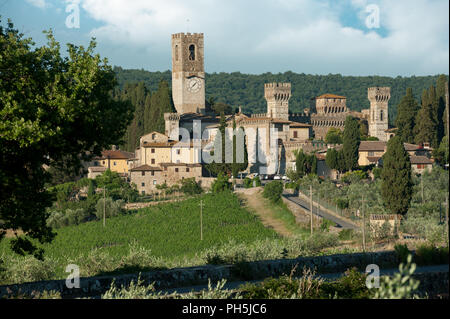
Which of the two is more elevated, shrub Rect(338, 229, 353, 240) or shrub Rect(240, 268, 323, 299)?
shrub Rect(240, 268, 323, 299)

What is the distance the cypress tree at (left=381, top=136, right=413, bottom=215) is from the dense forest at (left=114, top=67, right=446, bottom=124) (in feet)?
314

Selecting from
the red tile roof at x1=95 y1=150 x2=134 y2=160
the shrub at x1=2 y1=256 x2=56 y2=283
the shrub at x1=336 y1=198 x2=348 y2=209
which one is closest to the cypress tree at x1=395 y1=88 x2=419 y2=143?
the red tile roof at x1=95 y1=150 x2=134 y2=160

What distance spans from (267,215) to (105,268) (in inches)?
1338

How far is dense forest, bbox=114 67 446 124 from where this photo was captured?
474ft

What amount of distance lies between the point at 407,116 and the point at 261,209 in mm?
28041

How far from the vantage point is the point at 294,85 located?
511 feet

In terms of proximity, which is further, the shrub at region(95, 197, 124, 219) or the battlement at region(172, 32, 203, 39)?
the battlement at region(172, 32, 203, 39)

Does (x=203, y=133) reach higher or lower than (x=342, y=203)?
higher

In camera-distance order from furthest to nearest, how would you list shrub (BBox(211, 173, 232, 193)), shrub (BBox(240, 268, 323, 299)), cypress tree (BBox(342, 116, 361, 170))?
cypress tree (BBox(342, 116, 361, 170))
shrub (BBox(211, 173, 232, 193))
shrub (BBox(240, 268, 323, 299))

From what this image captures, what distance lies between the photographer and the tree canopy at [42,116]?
14227 mm

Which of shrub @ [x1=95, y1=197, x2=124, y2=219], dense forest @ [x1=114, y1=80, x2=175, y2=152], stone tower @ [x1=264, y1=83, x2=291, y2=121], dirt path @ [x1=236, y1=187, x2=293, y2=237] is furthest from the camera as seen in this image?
stone tower @ [x1=264, y1=83, x2=291, y2=121]

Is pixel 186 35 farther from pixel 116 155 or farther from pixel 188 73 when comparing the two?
pixel 116 155

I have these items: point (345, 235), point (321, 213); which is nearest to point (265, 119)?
point (321, 213)

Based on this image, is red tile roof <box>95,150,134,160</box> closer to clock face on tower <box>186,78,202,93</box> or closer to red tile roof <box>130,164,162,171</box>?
red tile roof <box>130,164,162,171</box>
